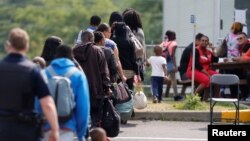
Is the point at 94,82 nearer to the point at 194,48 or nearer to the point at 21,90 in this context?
the point at 21,90

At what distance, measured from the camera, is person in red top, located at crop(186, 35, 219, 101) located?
21328 mm

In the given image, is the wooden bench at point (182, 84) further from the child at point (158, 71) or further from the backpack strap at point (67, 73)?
the backpack strap at point (67, 73)

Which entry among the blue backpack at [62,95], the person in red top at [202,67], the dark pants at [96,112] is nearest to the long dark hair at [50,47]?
the dark pants at [96,112]

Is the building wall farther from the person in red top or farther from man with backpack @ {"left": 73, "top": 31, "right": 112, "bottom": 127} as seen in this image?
man with backpack @ {"left": 73, "top": 31, "right": 112, "bottom": 127}

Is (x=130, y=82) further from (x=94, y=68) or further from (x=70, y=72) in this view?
(x=70, y=72)

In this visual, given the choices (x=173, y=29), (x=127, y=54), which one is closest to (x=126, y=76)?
(x=127, y=54)

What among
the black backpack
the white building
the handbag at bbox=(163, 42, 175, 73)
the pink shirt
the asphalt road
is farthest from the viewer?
the white building

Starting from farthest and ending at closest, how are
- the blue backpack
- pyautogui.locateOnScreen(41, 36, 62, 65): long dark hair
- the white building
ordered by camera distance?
the white building
pyautogui.locateOnScreen(41, 36, 62, 65): long dark hair
the blue backpack

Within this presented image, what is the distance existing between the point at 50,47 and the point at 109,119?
1641 mm

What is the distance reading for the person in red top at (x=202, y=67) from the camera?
70.0ft

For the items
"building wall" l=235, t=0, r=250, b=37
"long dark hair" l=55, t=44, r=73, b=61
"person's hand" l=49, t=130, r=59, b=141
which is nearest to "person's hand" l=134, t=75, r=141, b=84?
"building wall" l=235, t=0, r=250, b=37

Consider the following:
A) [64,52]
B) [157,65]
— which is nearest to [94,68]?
[64,52]

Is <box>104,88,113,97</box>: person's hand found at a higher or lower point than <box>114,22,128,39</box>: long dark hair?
lower

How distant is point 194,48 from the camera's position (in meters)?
20.2
